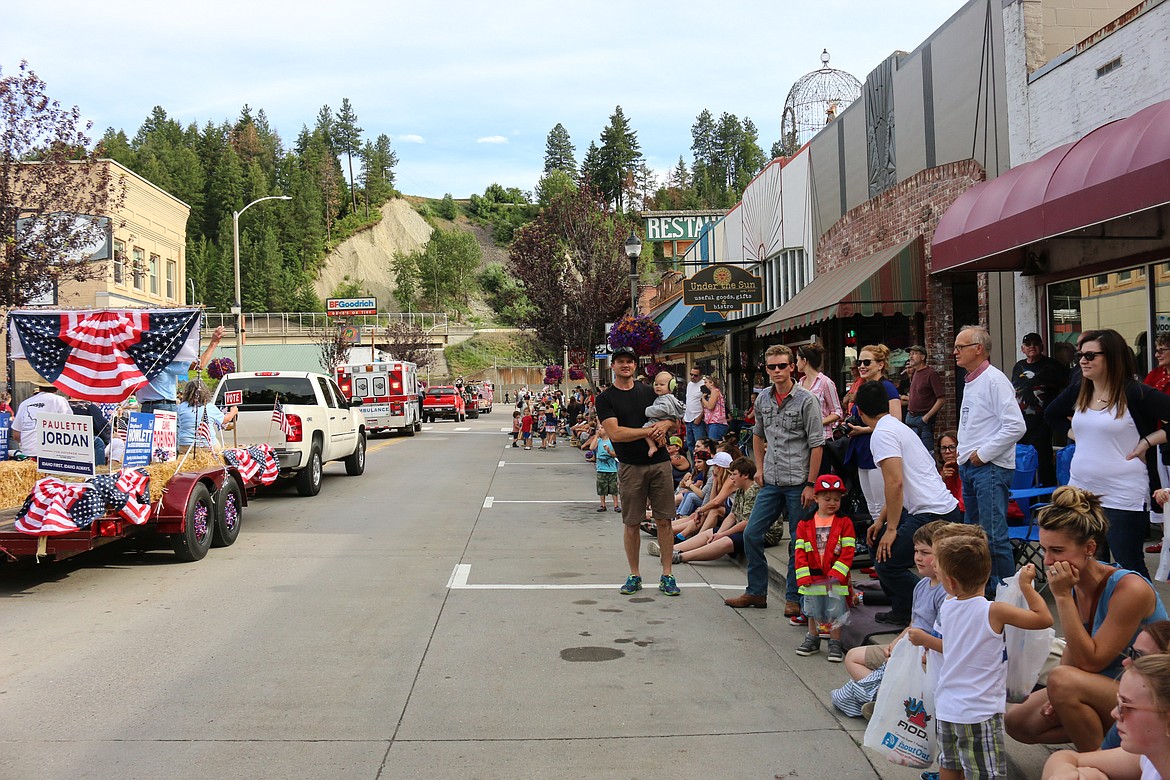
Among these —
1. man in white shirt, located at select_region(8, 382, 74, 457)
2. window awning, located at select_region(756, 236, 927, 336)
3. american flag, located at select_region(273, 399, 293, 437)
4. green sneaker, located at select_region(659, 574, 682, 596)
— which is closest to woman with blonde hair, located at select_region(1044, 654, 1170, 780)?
green sneaker, located at select_region(659, 574, 682, 596)

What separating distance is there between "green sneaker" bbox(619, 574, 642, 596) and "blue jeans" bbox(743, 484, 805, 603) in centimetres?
108

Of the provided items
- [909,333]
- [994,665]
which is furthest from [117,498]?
[909,333]

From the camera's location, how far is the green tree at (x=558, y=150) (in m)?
166

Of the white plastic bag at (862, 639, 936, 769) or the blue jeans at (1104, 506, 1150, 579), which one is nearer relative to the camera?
the white plastic bag at (862, 639, 936, 769)

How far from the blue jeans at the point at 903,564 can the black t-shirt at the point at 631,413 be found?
2316mm

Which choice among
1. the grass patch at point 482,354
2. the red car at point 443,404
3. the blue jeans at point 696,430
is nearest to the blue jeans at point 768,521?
the blue jeans at point 696,430

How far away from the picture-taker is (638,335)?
2023cm

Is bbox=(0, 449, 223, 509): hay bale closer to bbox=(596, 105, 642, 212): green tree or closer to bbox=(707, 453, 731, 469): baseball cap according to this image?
bbox=(707, 453, 731, 469): baseball cap

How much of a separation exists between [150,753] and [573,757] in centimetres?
202

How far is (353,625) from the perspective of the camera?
22.6 ft

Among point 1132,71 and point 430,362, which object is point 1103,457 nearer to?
point 1132,71

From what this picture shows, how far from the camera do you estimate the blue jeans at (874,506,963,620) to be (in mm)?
5621

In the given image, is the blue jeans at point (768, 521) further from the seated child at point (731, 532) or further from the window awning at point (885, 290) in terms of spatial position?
the window awning at point (885, 290)

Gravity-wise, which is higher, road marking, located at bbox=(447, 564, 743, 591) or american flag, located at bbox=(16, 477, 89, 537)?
american flag, located at bbox=(16, 477, 89, 537)
